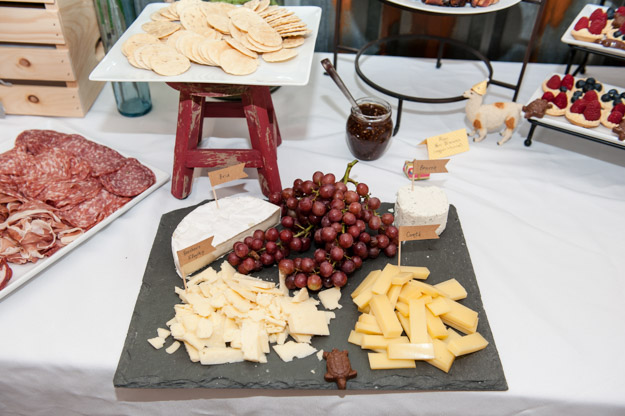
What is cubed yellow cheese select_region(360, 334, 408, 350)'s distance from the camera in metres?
0.97

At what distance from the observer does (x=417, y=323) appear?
3.20ft

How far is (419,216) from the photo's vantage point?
115cm

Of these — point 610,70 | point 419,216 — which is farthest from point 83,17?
point 610,70

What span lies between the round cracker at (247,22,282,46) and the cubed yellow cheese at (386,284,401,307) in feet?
2.05

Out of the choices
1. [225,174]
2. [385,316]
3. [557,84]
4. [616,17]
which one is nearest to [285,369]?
[385,316]

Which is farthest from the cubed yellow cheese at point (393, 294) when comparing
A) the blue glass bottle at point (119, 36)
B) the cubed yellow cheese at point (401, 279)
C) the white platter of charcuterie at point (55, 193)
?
the blue glass bottle at point (119, 36)

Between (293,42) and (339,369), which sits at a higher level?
(293,42)

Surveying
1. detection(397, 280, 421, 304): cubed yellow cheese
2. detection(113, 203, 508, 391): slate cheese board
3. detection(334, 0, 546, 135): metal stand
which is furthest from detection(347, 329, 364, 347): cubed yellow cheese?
detection(334, 0, 546, 135): metal stand

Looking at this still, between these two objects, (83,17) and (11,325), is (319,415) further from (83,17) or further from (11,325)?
(83,17)

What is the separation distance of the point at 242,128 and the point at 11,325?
886mm

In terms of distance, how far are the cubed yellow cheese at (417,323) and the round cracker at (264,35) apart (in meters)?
0.67

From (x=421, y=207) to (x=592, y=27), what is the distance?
2.86 feet

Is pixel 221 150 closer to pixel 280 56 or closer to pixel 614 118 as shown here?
pixel 280 56

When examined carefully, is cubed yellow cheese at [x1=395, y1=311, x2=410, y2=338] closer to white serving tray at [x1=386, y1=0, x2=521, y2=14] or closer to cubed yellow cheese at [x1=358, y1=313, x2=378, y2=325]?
cubed yellow cheese at [x1=358, y1=313, x2=378, y2=325]
